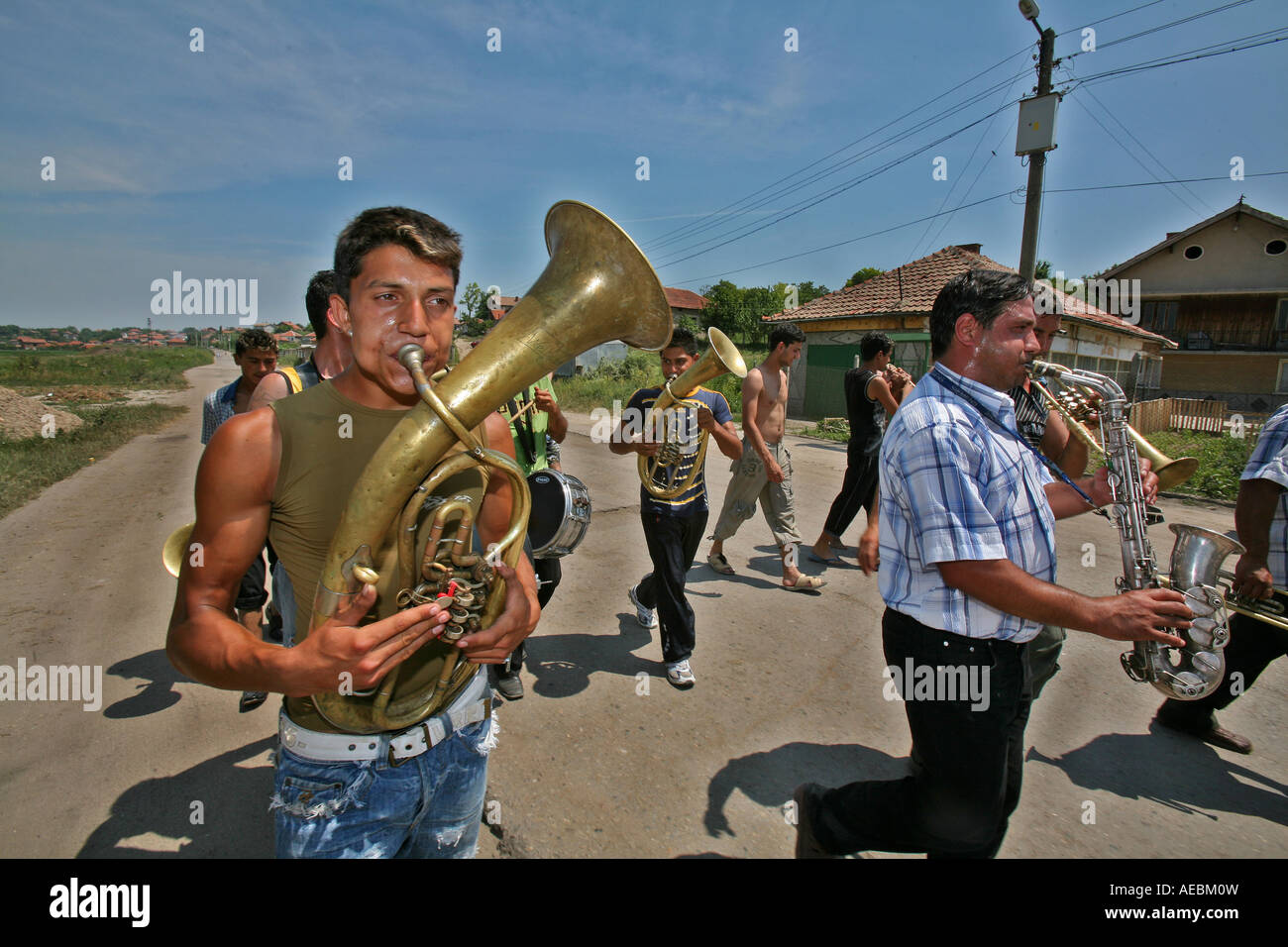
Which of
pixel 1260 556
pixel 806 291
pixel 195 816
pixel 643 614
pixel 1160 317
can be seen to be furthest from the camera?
pixel 806 291

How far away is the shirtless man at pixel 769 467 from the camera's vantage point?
5.36 metres

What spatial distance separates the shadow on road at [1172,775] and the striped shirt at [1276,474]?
3.13 ft

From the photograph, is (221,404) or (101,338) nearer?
(221,404)

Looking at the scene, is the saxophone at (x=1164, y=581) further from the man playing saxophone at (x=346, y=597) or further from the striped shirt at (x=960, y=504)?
the man playing saxophone at (x=346, y=597)

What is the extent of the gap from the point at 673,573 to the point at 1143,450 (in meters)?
2.38

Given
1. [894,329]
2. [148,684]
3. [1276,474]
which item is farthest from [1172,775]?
[894,329]

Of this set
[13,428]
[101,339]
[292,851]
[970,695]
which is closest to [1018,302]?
[970,695]

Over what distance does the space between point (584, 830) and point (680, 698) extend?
3.81 ft

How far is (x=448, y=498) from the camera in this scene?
1.35 m

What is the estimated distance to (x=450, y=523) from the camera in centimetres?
139

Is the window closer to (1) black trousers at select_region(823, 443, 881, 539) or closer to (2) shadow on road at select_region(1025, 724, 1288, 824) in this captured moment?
(1) black trousers at select_region(823, 443, 881, 539)

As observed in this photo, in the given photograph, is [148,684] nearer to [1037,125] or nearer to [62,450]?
[62,450]

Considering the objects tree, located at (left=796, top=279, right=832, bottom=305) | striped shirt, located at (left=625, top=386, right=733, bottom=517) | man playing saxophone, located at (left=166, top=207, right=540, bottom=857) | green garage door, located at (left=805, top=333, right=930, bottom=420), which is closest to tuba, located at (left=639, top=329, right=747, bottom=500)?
striped shirt, located at (left=625, top=386, right=733, bottom=517)

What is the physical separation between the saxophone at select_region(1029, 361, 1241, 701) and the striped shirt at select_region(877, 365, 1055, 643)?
57 centimetres
